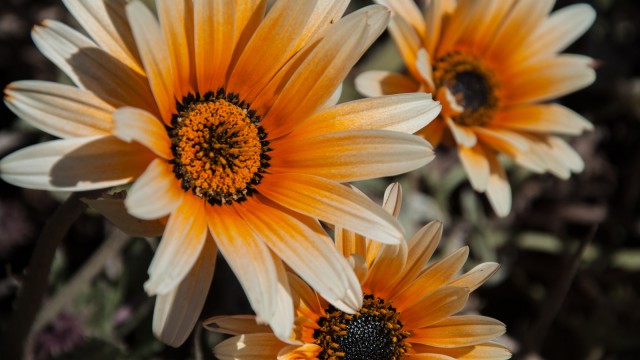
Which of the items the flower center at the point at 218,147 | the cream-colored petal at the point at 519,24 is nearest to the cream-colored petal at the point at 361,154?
the flower center at the point at 218,147

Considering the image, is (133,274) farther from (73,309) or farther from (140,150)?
(140,150)

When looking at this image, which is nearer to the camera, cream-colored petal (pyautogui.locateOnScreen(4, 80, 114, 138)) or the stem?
cream-colored petal (pyautogui.locateOnScreen(4, 80, 114, 138))

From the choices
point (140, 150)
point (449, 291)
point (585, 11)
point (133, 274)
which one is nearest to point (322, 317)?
point (449, 291)

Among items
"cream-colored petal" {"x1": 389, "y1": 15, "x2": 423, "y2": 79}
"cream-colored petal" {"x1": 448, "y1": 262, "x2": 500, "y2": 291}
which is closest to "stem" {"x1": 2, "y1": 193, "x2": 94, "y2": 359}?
"cream-colored petal" {"x1": 448, "y1": 262, "x2": 500, "y2": 291}

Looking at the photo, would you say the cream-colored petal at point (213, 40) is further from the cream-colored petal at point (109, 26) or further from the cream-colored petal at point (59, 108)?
the cream-colored petal at point (59, 108)

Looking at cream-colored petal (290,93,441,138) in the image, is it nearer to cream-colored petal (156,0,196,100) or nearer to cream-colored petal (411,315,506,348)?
cream-colored petal (156,0,196,100)

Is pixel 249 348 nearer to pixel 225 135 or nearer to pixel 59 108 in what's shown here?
pixel 225 135

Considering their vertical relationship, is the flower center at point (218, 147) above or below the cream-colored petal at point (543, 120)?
below
